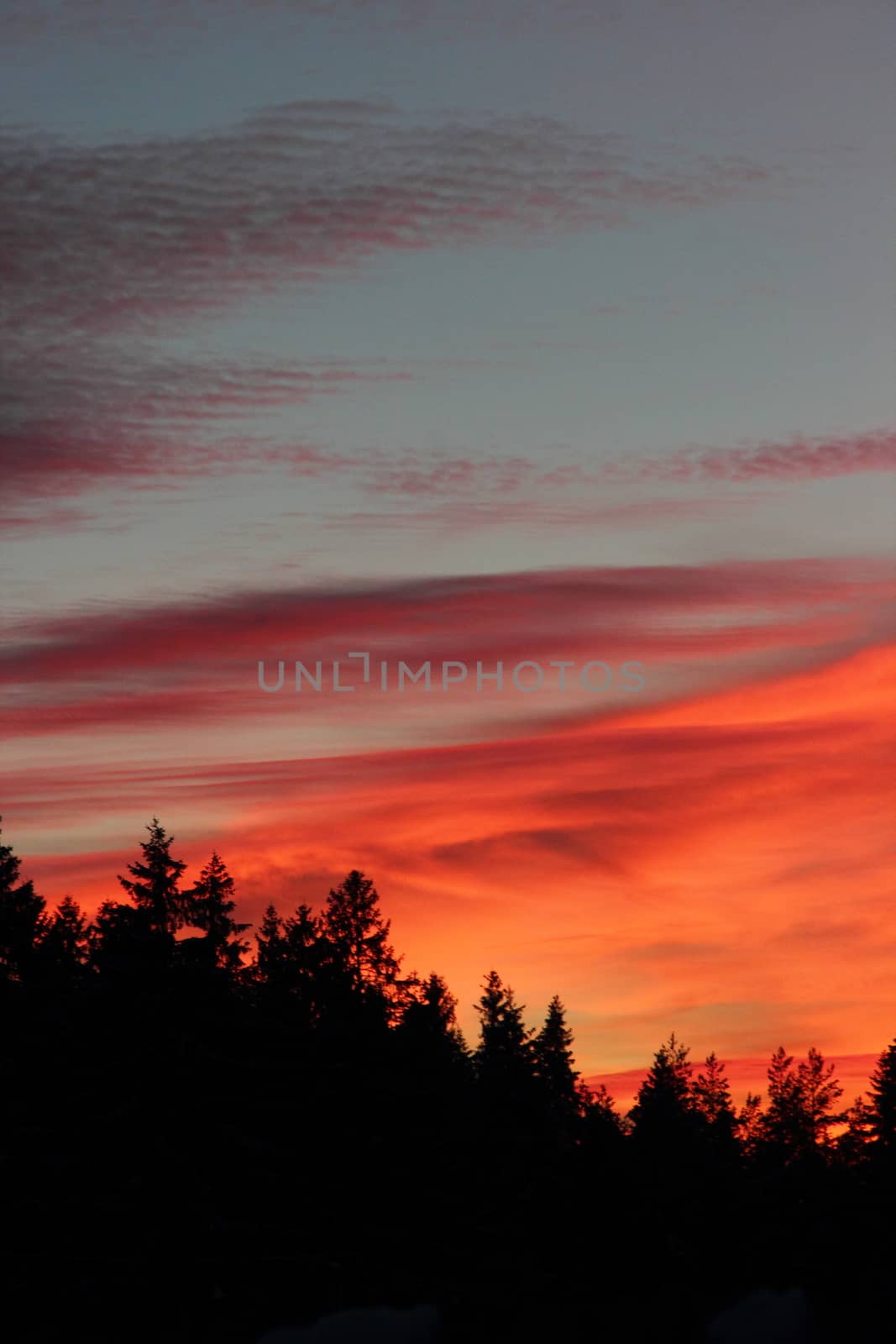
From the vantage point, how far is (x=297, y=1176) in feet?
180

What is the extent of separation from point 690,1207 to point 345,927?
47774 millimetres

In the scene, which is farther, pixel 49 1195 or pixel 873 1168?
pixel 873 1168

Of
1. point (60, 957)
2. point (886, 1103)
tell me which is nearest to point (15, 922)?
point (60, 957)

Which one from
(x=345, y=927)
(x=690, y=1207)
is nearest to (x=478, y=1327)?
(x=690, y=1207)

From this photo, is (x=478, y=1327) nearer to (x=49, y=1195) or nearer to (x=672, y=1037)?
(x=49, y=1195)

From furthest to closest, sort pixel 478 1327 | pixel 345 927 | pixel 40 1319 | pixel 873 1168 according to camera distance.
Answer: pixel 345 927
pixel 873 1168
pixel 40 1319
pixel 478 1327

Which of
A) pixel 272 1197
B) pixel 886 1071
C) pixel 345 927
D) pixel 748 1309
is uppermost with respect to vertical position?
pixel 345 927

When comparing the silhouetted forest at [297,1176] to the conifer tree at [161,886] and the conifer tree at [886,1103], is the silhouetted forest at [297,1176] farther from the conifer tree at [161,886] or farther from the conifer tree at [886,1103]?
the conifer tree at [886,1103]

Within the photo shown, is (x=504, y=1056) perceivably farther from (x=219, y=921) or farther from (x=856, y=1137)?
(x=856, y=1137)

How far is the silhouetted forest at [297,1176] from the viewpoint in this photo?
4897 cm

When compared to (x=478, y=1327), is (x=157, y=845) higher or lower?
higher

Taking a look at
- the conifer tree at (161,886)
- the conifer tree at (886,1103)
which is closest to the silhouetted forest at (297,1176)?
the conifer tree at (161,886)

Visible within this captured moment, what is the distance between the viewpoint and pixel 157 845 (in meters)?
54.6

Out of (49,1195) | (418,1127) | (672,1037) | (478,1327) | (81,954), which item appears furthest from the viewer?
(672,1037)
